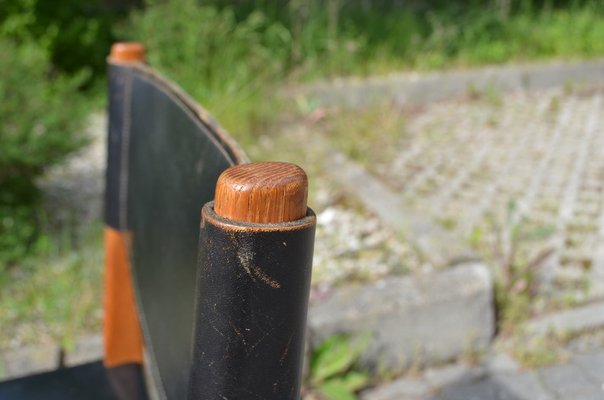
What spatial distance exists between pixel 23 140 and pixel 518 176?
2890 millimetres

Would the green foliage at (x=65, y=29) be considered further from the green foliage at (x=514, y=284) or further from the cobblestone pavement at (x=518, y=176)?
the green foliage at (x=514, y=284)

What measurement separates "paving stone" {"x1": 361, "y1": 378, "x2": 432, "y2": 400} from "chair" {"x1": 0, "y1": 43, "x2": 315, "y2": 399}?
99cm

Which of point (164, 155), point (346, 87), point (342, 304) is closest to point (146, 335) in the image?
point (164, 155)

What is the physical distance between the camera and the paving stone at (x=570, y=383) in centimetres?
242

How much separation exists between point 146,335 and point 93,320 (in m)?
1.38

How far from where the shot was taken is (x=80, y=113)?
369 cm

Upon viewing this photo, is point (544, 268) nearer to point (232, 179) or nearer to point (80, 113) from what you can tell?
point (80, 113)

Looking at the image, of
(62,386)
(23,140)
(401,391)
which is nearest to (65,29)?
(23,140)

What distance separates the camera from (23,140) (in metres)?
3.09

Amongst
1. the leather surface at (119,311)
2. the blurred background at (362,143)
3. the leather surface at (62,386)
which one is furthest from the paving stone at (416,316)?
the leather surface at (62,386)

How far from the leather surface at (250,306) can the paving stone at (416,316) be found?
5.53 feet

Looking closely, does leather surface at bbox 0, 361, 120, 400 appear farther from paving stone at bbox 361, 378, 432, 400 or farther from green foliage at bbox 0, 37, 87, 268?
green foliage at bbox 0, 37, 87, 268

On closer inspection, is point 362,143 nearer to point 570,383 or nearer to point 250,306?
point 570,383

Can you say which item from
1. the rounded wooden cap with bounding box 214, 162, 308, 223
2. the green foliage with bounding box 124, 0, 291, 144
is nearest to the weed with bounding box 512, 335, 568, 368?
the rounded wooden cap with bounding box 214, 162, 308, 223
